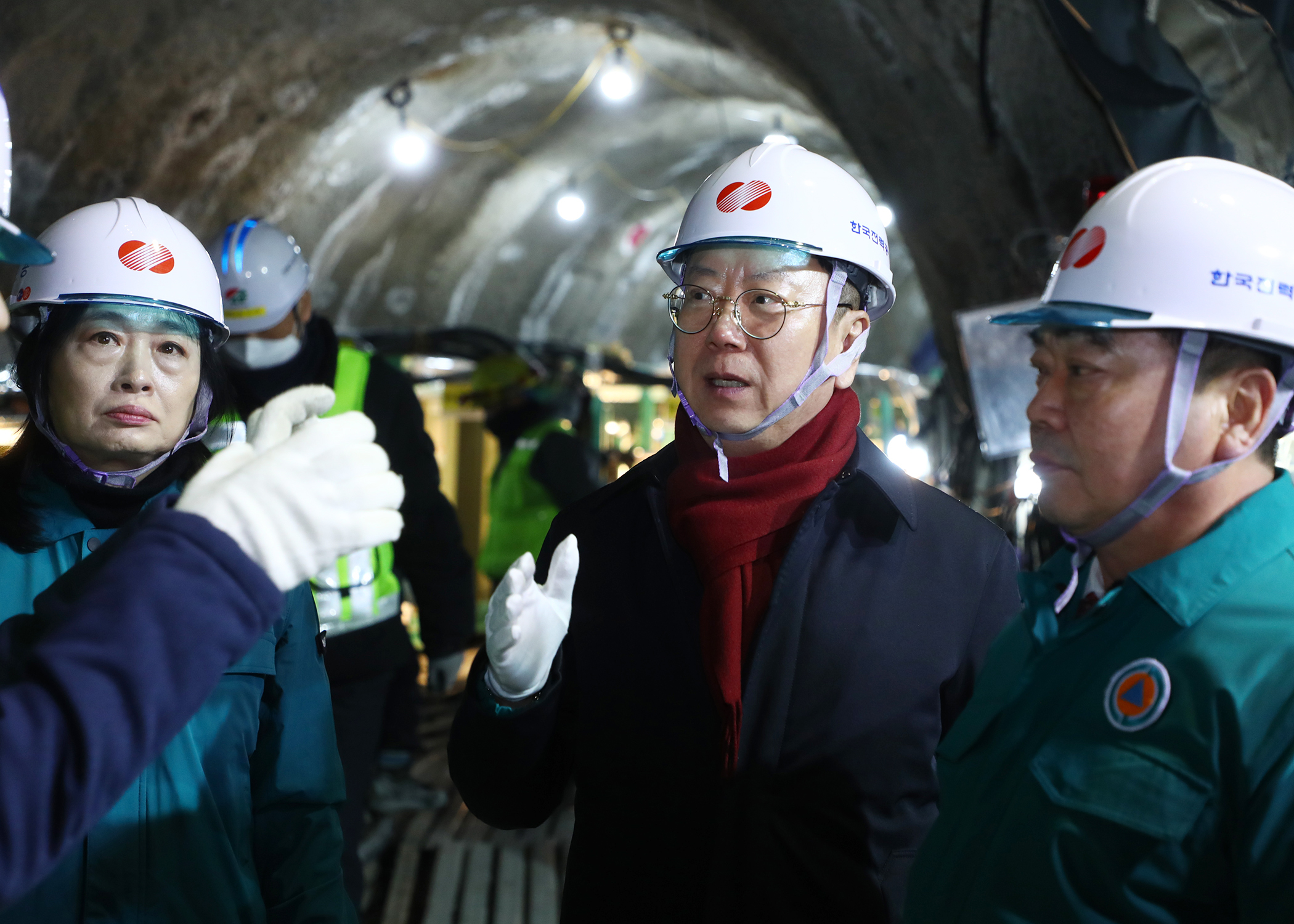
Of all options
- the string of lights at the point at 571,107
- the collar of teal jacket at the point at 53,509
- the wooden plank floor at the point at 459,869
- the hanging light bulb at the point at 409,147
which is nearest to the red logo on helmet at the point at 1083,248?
the collar of teal jacket at the point at 53,509

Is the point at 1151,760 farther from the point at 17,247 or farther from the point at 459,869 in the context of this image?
the point at 459,869

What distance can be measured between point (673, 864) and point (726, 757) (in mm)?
212

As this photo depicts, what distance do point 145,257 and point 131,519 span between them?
560 millimetres

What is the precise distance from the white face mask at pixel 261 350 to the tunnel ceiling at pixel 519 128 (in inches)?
118

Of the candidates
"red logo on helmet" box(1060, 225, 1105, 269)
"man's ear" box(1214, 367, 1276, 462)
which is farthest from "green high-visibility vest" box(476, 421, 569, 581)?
"man's ear" box(1214, 367, 1276, 462)

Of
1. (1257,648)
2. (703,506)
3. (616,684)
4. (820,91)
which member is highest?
(820,91)

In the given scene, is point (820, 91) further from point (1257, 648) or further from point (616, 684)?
point (1257, 648)

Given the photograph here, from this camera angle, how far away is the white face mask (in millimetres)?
3447

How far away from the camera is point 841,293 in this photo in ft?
6.88

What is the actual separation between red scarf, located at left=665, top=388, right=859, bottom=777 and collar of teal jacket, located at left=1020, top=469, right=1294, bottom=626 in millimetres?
692

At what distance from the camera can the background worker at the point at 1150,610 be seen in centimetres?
110

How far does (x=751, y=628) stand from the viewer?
1815 millimetres

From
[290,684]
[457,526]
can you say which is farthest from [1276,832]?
[457,526]

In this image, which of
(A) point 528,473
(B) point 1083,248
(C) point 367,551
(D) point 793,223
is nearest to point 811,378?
(D) point 793,223
